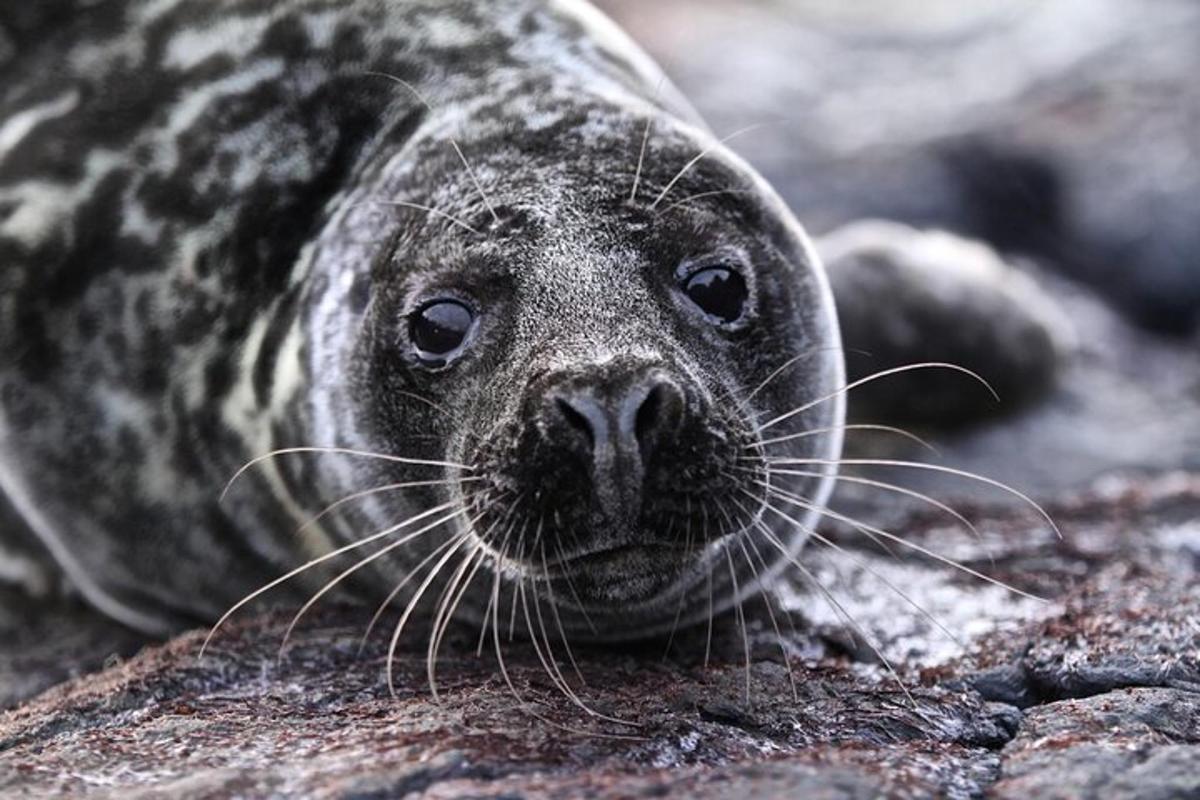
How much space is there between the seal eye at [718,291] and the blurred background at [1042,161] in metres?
2.01

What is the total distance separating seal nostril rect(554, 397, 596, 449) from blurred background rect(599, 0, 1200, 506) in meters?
2.66

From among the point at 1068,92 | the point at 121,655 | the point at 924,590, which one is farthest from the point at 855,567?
the point at 1068,92

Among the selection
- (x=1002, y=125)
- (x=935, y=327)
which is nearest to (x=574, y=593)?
(x=935, y=327)

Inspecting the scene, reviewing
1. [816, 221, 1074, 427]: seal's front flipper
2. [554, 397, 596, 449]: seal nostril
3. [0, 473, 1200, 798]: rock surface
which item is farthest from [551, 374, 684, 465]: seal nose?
[816, 221, 1074, 427]: seal's front flipper

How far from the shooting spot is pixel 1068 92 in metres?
8.92

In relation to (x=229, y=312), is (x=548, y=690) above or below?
below

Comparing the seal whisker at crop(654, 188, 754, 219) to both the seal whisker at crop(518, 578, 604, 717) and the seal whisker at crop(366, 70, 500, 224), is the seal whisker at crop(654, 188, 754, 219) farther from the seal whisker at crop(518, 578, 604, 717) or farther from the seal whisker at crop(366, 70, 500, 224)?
the seal whisker at crop(518, 578, 604, 717)

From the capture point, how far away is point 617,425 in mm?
2711

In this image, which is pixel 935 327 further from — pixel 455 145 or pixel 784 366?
pixel 455 145

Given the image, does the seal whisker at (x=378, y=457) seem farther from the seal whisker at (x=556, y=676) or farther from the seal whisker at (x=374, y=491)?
the seal whisker at (x=556, y=676)

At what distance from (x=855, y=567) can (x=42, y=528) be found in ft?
6.44

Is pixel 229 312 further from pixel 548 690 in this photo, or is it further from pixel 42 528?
pixel 548 690

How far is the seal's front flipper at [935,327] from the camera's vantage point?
5.41m

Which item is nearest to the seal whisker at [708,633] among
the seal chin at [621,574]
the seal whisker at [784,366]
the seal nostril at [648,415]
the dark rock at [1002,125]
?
the seal chin at [621,574]
